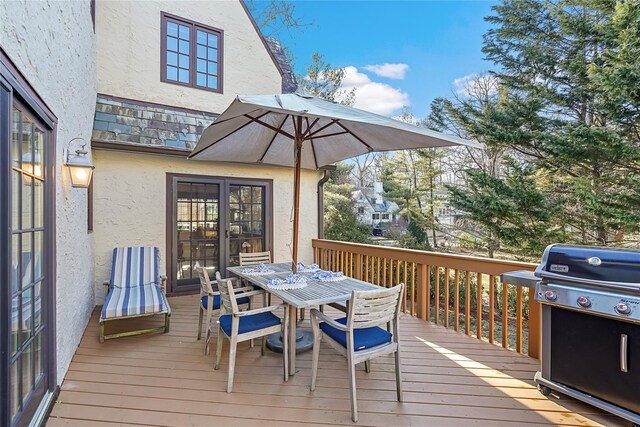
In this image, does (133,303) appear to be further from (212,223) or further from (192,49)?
(192,49)

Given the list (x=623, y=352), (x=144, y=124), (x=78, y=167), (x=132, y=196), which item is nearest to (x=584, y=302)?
(x=623, y=352)

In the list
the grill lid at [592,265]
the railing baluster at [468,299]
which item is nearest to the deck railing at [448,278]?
the railing baluster at [468,299]

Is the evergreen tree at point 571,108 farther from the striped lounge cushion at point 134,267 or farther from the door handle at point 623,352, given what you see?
the striped lounge cushion at point 134,267

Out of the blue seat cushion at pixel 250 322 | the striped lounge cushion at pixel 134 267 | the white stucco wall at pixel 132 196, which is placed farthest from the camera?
the white stucco wall at pixel 132 196

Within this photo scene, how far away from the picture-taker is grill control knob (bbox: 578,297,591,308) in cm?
235

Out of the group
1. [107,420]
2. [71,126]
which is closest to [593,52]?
[71,126]

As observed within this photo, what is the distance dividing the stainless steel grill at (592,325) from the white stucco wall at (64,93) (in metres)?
3.72

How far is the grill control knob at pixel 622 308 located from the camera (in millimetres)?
2163

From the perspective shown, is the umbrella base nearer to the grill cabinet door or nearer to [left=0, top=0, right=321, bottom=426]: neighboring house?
[left=0, top=0, right=321, bottom=426]: neighboring house

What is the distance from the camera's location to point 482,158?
495 inches

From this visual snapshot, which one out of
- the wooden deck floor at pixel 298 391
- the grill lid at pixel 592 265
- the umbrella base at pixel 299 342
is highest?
the grill lid at pixel 592 265

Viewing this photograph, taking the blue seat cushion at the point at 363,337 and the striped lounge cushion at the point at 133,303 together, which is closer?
the blue seat cushion at the point at 363,337

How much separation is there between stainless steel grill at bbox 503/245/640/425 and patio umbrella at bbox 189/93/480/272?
1228 millimetres

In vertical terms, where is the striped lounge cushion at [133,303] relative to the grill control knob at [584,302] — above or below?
below
